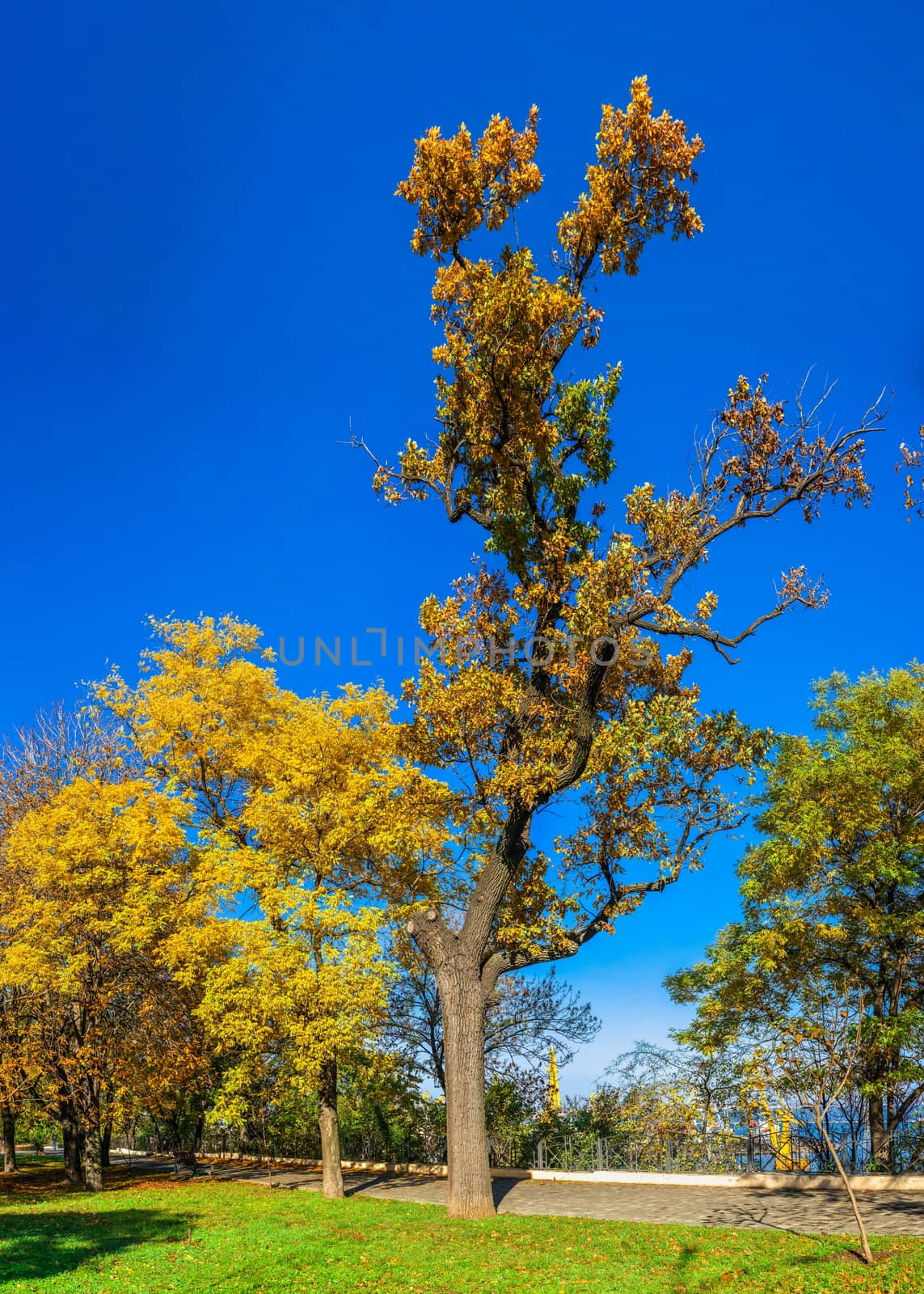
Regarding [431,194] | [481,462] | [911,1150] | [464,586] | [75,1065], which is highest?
[431,194]

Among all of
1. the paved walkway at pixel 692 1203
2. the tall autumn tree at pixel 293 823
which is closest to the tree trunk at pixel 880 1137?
the paved walkway at pixel 692 1203

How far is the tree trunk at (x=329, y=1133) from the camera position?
17078mm

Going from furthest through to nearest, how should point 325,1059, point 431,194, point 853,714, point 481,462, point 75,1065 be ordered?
point 75,1065 < point 853,714 < point 325,1059 < point 481,462 < point 431,194

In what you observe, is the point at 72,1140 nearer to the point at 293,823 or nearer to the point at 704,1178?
the point at 293,823

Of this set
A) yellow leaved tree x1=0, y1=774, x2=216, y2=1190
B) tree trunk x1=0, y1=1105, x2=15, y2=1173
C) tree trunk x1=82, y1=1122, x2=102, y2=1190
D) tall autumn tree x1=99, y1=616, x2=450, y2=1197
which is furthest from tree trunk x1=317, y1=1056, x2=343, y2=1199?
tree trunk x1=0, y1=1105, x2=15, y2=1173

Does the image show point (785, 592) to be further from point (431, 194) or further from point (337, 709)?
point (337, 709)

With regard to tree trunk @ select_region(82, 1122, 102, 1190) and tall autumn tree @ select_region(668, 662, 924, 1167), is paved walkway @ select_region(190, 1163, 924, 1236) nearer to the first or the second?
tall autumn tree @ select_region(668, 662, 924, 1167)

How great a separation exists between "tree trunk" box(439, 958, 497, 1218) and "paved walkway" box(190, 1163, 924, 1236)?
885 millimetres

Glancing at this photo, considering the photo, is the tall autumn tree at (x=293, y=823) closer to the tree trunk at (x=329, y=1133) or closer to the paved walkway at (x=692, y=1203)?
the tree trunk at (x=329, y=1133)

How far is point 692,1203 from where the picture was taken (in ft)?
47.0

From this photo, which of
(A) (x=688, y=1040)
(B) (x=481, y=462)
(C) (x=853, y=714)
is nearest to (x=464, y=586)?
(B) (x=481, y=462)

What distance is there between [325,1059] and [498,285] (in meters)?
13.4

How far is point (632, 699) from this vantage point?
1600 cm

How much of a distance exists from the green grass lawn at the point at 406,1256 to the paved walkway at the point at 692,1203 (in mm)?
842
